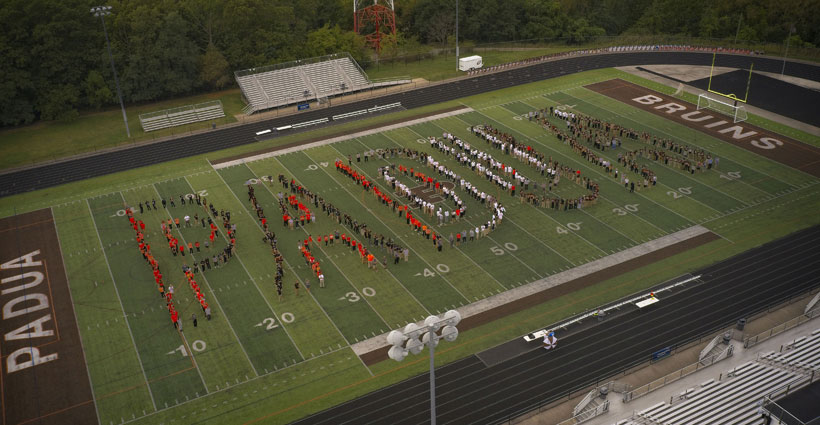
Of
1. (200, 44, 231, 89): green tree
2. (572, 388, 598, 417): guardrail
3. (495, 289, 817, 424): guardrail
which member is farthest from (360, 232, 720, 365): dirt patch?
(200, 44, 231, 89): green tree

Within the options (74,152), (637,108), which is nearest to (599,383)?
(637,108)

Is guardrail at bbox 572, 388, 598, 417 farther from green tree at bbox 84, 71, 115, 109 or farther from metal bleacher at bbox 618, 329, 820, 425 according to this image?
green tree at bbox 84, 71, 115, 109

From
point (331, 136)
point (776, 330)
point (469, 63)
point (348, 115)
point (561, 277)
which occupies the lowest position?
point (561, 277)

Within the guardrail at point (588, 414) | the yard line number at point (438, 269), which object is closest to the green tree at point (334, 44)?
the yard line number at point (438, 269)

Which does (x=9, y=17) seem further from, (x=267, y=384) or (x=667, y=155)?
(x=667, y=155)

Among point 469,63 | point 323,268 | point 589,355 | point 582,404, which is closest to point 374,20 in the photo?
point 469,63

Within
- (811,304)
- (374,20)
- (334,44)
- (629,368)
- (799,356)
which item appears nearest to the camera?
(799,356)

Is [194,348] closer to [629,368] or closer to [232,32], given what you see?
[629,368]
